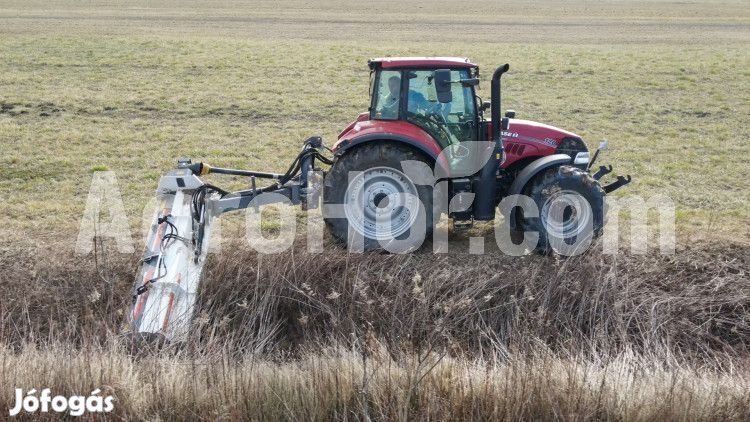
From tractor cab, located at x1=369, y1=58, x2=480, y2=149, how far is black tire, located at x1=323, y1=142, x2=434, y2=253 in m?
0.44

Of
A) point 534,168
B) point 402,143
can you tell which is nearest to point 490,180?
point 534,168

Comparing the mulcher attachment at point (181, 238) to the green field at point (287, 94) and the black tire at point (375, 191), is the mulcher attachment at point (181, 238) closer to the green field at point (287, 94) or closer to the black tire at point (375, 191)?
the black tire at point (375, 191)

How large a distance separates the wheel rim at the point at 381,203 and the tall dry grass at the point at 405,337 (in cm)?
32

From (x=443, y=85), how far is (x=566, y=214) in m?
1.92

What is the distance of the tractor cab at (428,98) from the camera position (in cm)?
852

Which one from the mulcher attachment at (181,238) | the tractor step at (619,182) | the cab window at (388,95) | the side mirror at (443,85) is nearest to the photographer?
the mulcher attachment at (181,238)

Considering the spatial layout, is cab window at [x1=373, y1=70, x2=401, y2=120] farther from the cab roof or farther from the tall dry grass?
the tall dry grass

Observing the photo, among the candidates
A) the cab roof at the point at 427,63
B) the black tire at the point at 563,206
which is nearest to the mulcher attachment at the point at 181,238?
the cab roof at the point at 427,63

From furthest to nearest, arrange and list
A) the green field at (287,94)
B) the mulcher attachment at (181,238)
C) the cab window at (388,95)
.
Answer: the green field at (287,94), the cab window at (388,95), the mulcher attachment at (181,238)

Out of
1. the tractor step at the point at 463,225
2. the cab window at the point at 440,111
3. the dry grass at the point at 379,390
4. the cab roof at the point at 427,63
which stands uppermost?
the cab roof at the point at 427,63

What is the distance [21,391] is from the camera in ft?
19.7

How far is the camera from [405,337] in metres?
7.60

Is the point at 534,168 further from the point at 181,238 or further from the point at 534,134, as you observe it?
the point at 181,238

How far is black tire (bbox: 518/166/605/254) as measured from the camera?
8.42 meters
